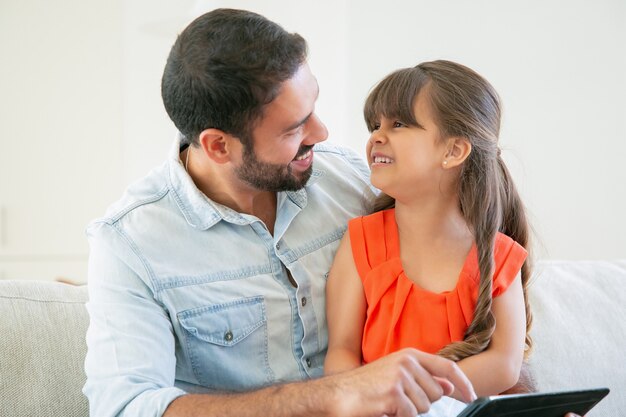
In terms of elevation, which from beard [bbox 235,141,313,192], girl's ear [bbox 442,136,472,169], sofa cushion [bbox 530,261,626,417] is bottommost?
sofa cushion [bbox 530,261,626,417]

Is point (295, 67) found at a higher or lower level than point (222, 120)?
higher

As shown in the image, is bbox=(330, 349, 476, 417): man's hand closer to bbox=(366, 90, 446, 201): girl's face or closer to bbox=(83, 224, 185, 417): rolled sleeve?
bbox=(83, 224, 185, 417): rolled sleeve

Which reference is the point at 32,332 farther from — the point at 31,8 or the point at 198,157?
the point at 31,8

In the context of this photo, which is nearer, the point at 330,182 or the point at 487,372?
the point at 487,372

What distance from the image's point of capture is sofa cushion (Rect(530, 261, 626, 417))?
1938 millimetres

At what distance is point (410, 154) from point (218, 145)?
388 mm

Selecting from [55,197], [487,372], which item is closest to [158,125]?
[55,197]

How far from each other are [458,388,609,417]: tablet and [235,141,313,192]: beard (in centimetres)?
66

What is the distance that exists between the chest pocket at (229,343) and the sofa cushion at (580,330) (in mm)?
671

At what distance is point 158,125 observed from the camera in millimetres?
3480

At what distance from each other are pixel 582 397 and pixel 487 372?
11.7 inches

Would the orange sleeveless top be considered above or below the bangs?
below

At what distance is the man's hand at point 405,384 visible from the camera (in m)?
1.17

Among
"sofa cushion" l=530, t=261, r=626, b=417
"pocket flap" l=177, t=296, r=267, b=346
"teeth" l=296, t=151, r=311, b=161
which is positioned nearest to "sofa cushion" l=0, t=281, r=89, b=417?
"pocket flap" l=177, t=296, r=267, b=346
